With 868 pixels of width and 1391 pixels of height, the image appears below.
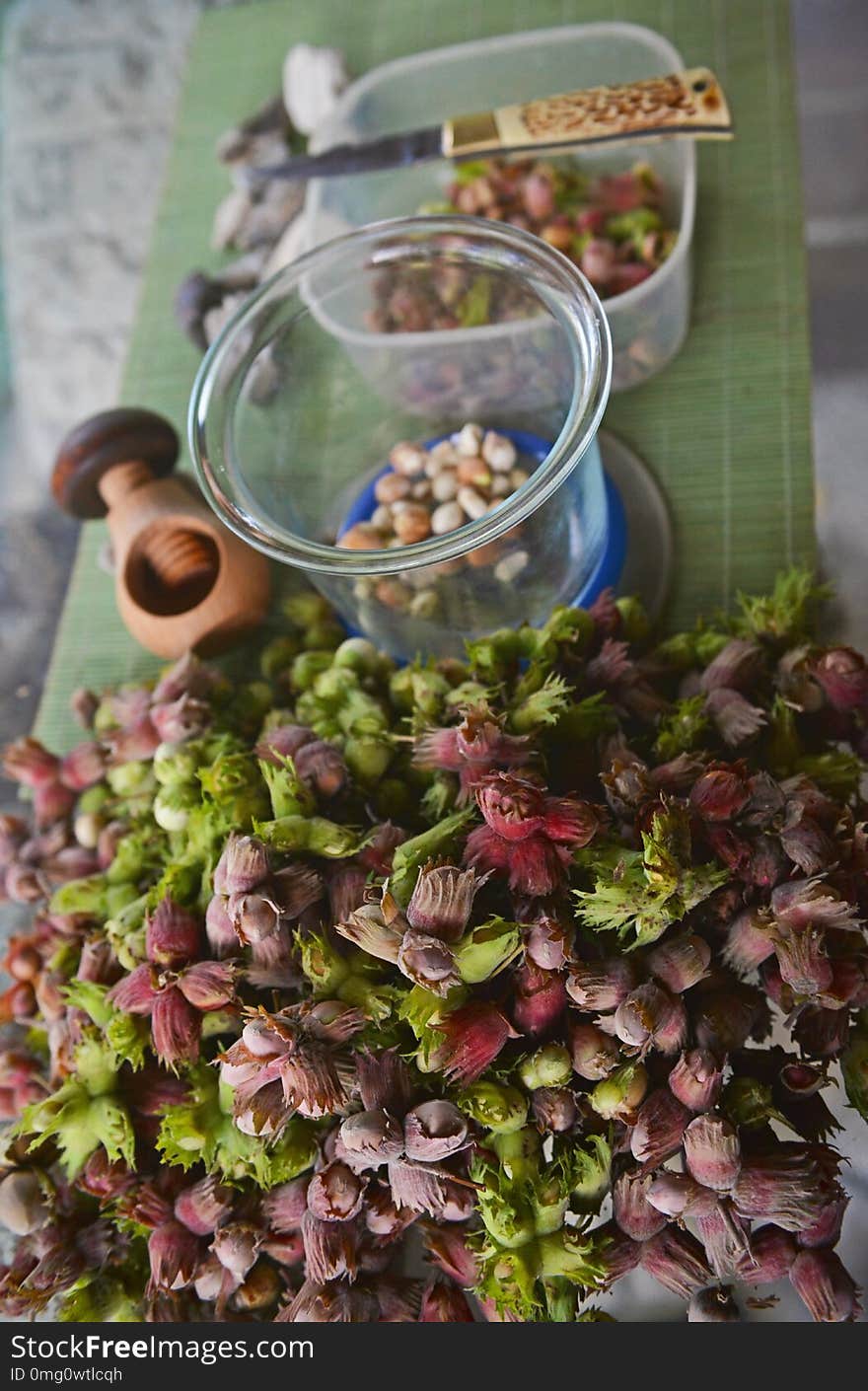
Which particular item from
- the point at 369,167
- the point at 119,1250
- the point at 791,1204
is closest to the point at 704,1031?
the point at 791,1204

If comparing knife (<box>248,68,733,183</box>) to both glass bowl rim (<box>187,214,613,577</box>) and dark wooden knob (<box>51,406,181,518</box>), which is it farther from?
dark wooden knob (<box>51,406,181,518</box>)

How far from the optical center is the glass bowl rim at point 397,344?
499mm

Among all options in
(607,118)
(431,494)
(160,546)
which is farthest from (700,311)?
(160,546)

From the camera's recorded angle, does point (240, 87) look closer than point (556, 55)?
No

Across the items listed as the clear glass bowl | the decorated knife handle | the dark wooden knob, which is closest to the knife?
the decorated knife handle

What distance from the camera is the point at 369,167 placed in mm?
742

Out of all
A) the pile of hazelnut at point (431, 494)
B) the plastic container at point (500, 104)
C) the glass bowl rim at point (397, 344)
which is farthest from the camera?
the plastic container at point (500, 104)

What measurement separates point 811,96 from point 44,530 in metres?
0.67

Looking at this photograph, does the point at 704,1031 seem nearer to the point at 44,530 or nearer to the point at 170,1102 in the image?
the point at 170,1102

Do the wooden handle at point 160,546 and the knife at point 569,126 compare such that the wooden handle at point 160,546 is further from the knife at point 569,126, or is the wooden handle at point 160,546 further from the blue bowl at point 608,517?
the knife at point 569,126

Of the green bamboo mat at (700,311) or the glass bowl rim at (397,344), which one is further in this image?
the green bamboo mat at (700,311)

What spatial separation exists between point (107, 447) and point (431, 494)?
Answer: 20 cm

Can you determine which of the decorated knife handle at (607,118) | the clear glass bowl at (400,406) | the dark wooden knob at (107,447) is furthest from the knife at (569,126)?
the dark wooden knob at (107,447)

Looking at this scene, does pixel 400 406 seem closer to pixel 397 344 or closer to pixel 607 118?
pixel 397 344
